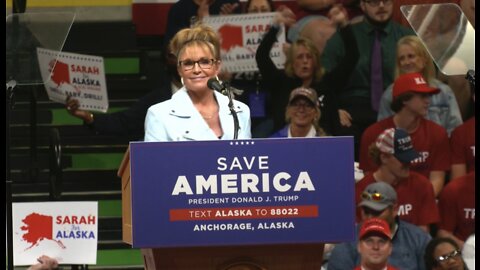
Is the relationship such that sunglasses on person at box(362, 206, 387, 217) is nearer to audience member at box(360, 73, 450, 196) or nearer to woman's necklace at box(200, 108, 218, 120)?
audience member at box(360, 73, 450, 196)

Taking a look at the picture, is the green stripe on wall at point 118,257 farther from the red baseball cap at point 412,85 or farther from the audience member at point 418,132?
the red baseball cap at point 412,85

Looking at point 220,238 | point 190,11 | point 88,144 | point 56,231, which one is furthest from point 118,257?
point 220,238

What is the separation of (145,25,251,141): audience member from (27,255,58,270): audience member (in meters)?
2.61

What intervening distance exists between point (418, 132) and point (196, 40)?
4.40 metres

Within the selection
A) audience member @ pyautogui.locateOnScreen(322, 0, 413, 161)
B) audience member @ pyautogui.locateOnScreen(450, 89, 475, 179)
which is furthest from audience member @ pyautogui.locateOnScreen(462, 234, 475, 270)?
audience member @ pyautogui.locateOnScreen(322, 0, 413, 161)

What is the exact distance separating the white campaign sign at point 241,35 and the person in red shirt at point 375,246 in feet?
7.36

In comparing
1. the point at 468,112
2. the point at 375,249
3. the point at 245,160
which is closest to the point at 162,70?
the point at 468,112

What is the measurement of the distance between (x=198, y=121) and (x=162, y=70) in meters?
5.62

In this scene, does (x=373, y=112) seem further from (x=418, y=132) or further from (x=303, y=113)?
(x=303, y=113)

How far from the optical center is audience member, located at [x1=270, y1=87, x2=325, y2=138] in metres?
9.34

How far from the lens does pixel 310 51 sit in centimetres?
976

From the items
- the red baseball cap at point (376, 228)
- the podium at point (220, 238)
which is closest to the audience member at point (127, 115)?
the red baseball cap at point (376, 228)

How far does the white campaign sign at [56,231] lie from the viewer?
796 centimetres

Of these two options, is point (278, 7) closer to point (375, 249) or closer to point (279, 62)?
point (279, 62)
